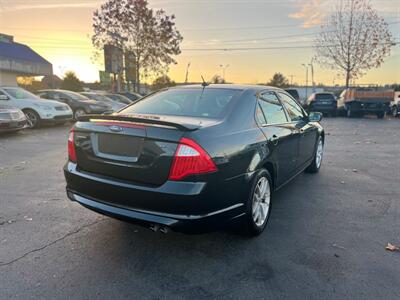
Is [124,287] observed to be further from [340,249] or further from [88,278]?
[340,249]

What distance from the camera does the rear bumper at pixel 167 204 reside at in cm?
274

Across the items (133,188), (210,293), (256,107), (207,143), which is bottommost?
(210,293)

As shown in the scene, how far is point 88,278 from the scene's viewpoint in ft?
9.04

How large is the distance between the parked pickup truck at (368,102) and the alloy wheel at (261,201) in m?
18.2

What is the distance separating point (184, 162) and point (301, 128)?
2785 mm

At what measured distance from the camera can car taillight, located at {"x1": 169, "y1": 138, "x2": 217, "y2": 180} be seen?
2723mm

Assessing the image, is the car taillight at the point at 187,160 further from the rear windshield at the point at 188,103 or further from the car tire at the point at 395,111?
the car tire at the point at 395,111

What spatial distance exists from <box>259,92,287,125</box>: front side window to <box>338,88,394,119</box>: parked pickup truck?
17219 millimetres

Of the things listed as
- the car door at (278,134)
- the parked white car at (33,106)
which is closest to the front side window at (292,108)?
the car door at (278,134)

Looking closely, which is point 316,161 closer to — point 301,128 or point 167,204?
point 301,128

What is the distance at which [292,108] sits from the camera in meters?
5.03

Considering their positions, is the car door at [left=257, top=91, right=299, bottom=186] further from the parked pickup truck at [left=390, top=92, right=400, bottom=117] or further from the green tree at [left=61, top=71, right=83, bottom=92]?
the green tree at [left=61, top=71, right=83, bottom=92]

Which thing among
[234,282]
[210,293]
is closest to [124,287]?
[210,293]

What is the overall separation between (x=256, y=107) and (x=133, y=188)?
1.70 m
